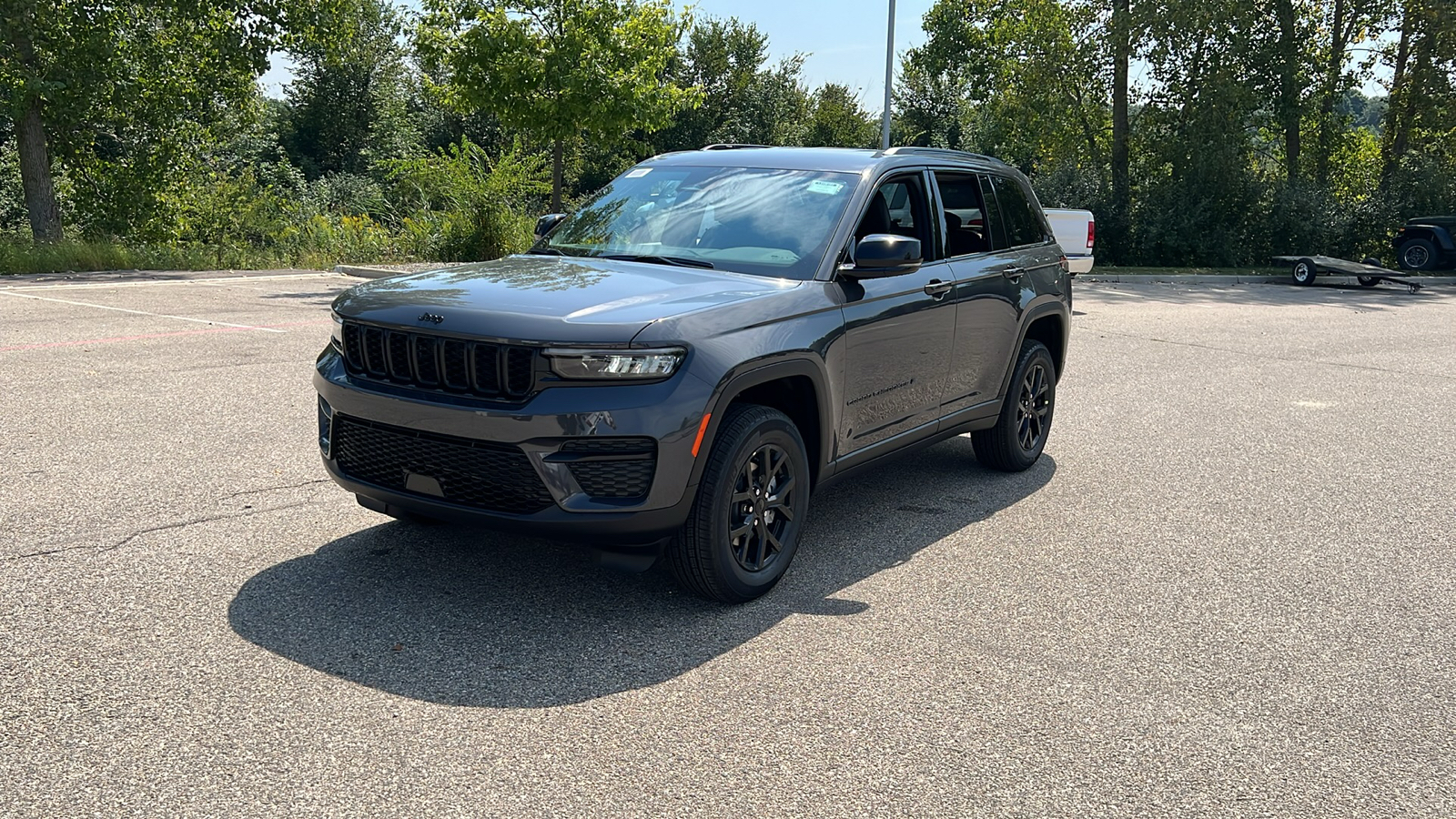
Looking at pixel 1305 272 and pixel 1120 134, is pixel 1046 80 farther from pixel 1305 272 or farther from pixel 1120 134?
pixel 1305 272

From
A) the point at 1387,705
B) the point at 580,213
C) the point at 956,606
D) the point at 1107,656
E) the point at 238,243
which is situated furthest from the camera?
the point at 238,243

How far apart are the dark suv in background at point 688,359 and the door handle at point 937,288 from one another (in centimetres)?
1

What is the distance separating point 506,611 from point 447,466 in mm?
626

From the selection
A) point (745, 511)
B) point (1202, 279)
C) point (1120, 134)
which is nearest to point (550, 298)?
point (745, 511)

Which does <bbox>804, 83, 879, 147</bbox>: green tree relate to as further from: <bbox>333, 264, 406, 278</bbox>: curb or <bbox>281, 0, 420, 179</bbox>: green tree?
<bbox>333, 264, 406, 278</bbox>: curb

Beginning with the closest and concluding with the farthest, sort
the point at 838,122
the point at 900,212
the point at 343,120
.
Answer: the point at 900,212 → the point at 343,120 → the point at 838,122

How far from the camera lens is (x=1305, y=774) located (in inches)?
139

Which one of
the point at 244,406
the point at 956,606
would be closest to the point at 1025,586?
the point at 956,606

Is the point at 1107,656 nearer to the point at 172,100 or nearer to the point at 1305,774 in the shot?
the point at 1305,774

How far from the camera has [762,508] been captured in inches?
185

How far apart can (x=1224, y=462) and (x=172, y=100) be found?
23372 millimetres

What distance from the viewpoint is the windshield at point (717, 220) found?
17.3 ft

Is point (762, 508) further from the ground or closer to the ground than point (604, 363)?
closer to the ground

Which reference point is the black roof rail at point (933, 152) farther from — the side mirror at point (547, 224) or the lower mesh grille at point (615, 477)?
the lower mesh grille at point (615, 477)
